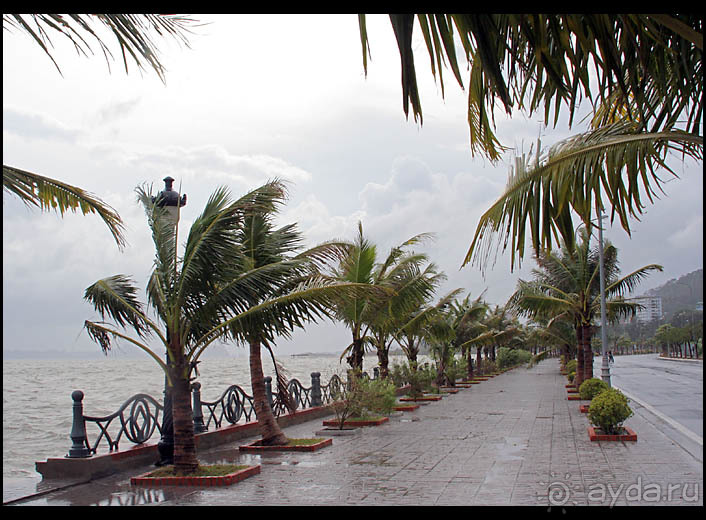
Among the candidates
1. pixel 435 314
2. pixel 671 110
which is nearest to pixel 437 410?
pixel 435 314

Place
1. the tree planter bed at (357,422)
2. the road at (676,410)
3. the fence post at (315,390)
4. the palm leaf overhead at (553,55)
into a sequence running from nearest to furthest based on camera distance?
the palm leaf overhead at (553,55) → the road at (676,410) → the tree planter bed at (357,422) → the fence post at (315,390)

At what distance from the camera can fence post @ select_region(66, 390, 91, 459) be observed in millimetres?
10508

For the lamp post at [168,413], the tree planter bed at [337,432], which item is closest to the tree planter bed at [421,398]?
the tree planter bed at [337,432]

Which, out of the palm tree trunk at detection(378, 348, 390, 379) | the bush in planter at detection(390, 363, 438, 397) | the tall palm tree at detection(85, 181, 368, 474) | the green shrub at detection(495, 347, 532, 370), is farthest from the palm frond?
the green shrub at detection(495, 347, 532, 370)

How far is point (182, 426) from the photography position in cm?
1023

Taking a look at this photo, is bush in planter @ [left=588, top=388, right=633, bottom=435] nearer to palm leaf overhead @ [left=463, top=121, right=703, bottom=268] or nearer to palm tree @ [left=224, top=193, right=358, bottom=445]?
palm tree @ [left=224, top=193, right=358, bottom=445]

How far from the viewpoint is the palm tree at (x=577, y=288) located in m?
22.7

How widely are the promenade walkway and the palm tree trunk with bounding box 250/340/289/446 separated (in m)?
0.71

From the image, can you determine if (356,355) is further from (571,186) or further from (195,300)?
(571,186)

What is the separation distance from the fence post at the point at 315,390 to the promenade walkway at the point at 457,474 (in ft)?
16.7

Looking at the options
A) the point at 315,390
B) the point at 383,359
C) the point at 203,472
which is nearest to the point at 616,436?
the point at 203,472

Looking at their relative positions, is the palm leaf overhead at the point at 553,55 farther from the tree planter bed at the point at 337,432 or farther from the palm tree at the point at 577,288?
the palm tree at the point at 577,288

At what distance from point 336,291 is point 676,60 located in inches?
253

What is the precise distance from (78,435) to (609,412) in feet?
31.9
